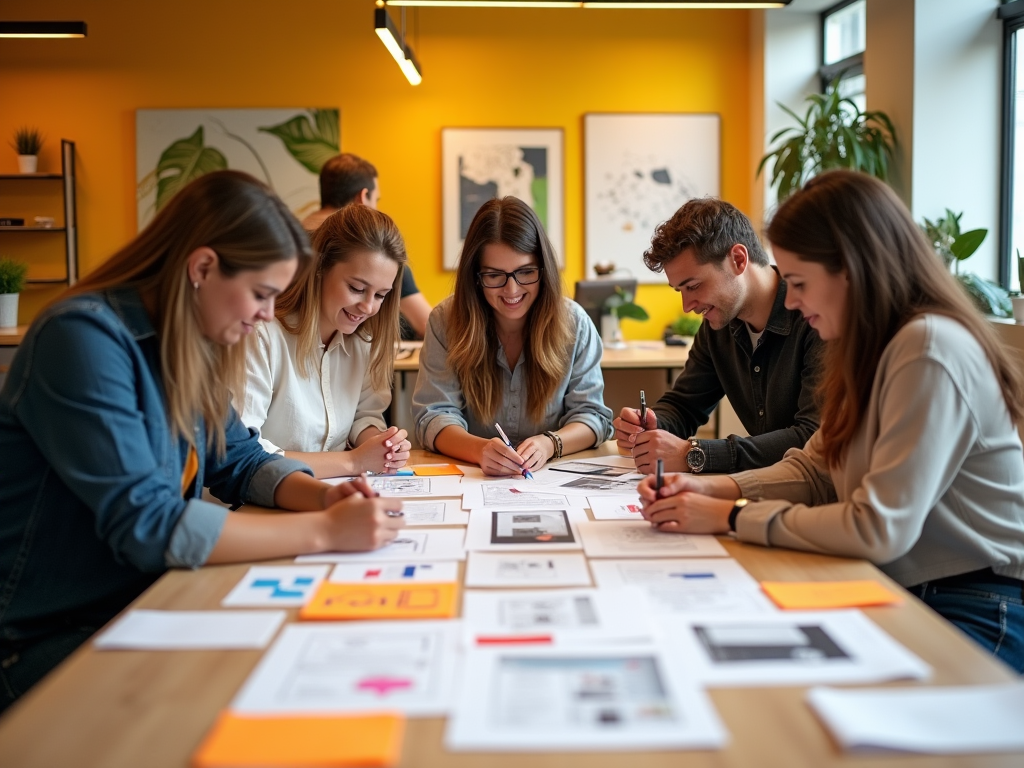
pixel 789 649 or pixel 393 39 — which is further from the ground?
pixel 393 39

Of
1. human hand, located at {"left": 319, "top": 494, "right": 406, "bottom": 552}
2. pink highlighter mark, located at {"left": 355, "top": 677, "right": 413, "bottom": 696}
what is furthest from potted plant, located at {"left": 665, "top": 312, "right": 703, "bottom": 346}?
pink highlighter mark, located at {"left": 355, "top": 677, "right": 413, "bottom": 696}

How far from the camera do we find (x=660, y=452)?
219 cm

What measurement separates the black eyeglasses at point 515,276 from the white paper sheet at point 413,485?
1.99 ft

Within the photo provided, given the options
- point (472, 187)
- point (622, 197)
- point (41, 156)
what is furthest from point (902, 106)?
point (41, 156)

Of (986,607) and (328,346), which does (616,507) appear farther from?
(328,346)

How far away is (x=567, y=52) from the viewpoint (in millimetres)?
6285

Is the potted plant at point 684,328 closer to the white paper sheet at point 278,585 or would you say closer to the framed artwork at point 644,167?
the framed artwork at point 644,167

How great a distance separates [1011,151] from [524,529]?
370cm

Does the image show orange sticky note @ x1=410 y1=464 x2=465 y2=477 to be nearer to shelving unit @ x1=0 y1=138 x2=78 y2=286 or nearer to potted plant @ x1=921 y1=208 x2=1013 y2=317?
potted plant @ x1=921 y1=208 x2=1013 y2=317

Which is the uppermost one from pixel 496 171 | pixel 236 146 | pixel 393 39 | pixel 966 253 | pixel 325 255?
pixel 393 39

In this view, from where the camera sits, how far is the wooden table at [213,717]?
89 centimetres

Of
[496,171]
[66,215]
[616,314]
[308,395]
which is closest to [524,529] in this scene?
[308,395]

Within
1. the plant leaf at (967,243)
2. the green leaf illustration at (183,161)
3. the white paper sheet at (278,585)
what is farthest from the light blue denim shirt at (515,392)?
the green leaf illustration at (183,161)

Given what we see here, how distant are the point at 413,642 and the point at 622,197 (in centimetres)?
547
